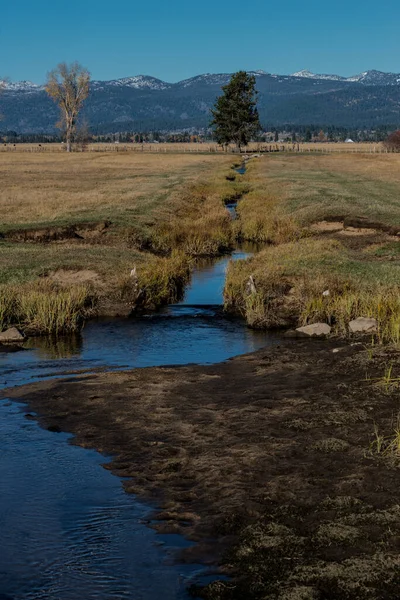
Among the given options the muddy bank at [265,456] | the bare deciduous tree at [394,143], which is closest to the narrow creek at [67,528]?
the muddy bank at [265,456]

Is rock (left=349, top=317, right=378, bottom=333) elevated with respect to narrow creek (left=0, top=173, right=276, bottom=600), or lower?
elevated

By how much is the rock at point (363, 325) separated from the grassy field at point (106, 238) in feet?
21.0

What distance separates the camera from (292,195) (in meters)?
47.7

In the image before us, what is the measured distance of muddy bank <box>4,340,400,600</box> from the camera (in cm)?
804

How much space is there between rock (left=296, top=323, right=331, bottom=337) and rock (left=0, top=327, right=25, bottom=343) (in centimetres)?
644

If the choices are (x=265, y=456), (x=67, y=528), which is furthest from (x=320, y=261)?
(x=67, y=528)

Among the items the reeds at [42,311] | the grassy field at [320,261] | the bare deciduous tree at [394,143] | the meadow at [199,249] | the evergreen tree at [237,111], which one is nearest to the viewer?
the reeds at [42,311]

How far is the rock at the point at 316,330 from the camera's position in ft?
60.4

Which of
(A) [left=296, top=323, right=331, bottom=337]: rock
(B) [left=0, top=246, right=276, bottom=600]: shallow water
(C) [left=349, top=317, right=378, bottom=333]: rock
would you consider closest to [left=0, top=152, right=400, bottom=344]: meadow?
(C) [left=349, top=317, right=378, bottom=333]: rock

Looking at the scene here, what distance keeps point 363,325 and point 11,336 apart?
7959 mm

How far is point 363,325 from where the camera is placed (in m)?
18.1

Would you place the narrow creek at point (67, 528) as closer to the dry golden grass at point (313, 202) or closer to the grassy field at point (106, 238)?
the grassy field at point (106, 238)

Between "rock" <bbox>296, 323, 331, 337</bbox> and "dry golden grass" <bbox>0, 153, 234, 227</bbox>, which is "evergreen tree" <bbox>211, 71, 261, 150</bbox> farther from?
"rock" <bbox>296, 323, 331, 337</bbox>

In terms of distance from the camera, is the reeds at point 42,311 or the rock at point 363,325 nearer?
the rock at point 363,325
